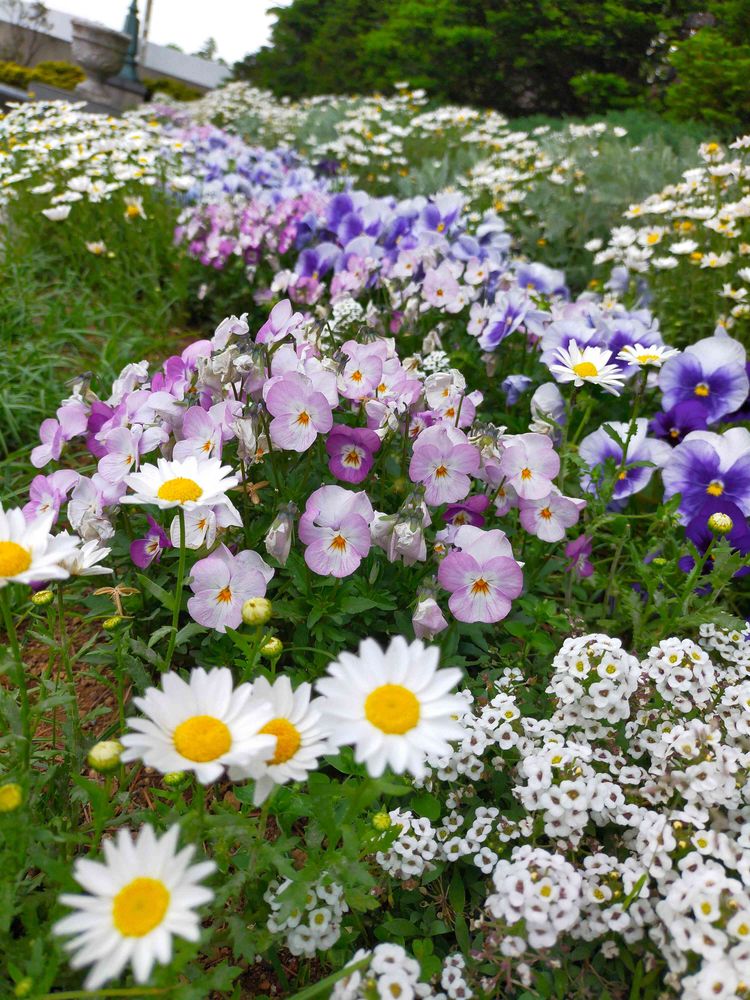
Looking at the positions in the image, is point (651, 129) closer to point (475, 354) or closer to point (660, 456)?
point (475, 354)

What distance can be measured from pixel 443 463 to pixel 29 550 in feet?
2.97

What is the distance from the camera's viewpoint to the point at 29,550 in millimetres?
1239

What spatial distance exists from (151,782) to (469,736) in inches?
33.4

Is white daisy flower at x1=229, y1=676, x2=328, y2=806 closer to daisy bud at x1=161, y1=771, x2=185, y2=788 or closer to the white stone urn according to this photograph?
daisy bud at x1=161, y1=771, x2=185, y2=788

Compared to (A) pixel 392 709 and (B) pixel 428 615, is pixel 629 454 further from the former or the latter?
(A) pixel 392 709

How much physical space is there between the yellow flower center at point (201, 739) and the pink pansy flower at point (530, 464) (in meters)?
1.01

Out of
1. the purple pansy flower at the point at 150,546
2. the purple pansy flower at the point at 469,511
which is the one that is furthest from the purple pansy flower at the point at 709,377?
the purple pansy flower at the point at 150,546

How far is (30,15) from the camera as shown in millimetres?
21250

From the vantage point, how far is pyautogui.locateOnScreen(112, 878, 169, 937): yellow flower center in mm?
882

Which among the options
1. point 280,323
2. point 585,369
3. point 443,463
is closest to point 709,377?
point 585,369

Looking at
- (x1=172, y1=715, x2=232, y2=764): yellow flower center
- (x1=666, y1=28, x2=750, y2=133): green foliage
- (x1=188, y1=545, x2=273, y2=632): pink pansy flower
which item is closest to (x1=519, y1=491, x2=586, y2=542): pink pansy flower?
(x1=188, y1=545, x2=273, y2=632): pink pansy flower

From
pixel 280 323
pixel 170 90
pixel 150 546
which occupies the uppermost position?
pixel 170 90

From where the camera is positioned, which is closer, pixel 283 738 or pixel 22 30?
pixel 283 738

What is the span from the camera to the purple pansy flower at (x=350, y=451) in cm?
189
